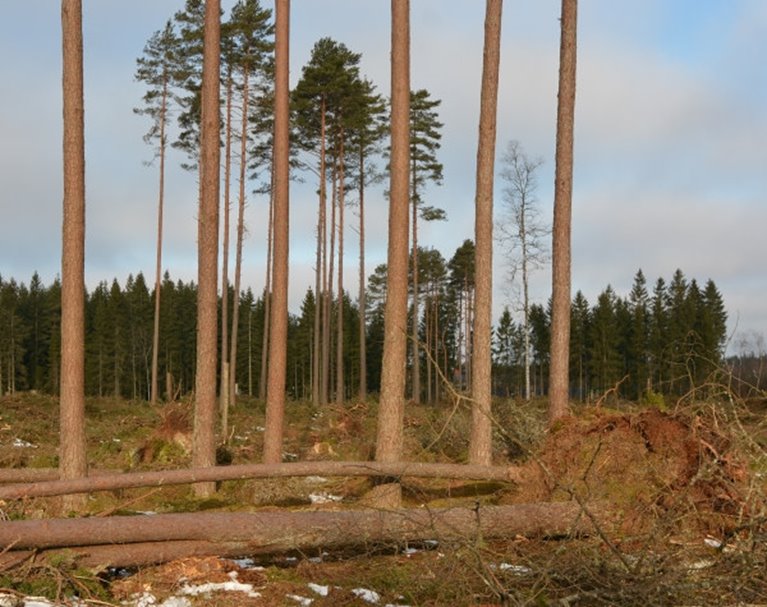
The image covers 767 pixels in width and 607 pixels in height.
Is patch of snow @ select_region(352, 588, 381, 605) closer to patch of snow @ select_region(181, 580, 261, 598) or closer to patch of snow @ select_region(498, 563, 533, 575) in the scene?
patch of snow @ select_region(181, 580, 261, 598)

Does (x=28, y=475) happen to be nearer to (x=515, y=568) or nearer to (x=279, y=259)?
(x=279, y=259)

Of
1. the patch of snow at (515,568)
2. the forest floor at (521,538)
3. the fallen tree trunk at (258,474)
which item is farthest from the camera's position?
the fallen tree trunk at (258,474)

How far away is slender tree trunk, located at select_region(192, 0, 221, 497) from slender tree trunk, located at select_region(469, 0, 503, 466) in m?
4.23

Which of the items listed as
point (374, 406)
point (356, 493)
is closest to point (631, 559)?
point (356, 493)

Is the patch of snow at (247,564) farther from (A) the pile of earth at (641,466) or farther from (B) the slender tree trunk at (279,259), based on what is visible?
(B) the slender tree trunk at (279,259)

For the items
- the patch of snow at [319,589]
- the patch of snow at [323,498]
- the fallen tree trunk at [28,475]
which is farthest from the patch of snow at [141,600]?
the fallen tree trunk at [28,475]

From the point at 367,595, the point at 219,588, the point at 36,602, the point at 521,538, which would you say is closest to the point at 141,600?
the point at 219,588

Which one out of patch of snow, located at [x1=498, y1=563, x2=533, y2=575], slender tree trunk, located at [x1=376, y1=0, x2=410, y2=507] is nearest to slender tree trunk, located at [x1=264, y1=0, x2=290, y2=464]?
slender tree trunk, located at [x1=376, y1=0, x2=410, y2=507]

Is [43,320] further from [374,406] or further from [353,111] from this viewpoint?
[374,406]

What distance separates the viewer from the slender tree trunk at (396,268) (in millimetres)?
10664

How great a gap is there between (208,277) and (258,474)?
13.8ft

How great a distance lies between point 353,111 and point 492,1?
20.9m

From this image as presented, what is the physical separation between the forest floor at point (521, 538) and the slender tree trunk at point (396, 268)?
40.2 inches

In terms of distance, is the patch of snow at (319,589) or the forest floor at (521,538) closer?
the forest floor at (521,538)
